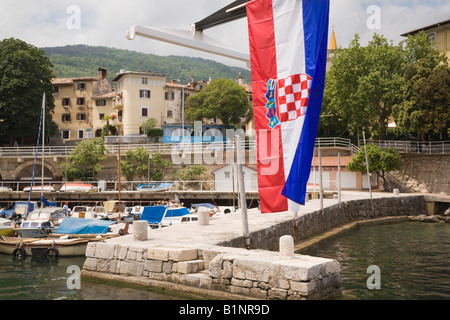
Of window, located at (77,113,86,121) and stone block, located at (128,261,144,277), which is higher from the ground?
window, located at (77,113,86,121)

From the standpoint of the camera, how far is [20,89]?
5178cm

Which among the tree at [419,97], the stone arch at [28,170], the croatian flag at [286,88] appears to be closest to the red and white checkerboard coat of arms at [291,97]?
the croatian flag at [286,88]

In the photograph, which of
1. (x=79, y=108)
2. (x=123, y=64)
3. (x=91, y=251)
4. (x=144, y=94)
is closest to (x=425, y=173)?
(x=91, y=251)

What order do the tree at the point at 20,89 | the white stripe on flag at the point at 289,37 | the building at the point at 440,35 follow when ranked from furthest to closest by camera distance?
1. the tree at the point at 20,89
2. the building at the point at 440,35
3. the white stripe on flag at the point at 289,37

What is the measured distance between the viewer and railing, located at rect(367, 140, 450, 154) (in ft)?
131

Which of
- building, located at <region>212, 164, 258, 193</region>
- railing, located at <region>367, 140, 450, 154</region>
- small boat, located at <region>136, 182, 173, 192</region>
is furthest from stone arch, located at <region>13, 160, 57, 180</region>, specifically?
railing, located at <region>367, 140, 450, 154</region>

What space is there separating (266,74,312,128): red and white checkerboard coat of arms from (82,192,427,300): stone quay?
284 centimetres

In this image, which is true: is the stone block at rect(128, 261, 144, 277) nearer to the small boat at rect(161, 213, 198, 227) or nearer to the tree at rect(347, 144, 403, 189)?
the small boat at rect(161, 213, 198, 227)

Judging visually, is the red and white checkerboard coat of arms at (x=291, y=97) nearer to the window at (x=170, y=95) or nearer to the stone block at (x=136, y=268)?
the stone block at (x=136, y=268)

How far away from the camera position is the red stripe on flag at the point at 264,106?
10.5 meters

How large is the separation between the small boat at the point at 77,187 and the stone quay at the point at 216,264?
26738 millimetres

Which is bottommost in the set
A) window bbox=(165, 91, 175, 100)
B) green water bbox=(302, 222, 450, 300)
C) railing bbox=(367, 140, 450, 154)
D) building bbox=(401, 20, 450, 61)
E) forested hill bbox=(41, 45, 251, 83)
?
green water bbox=(302, 222, 450, 300)

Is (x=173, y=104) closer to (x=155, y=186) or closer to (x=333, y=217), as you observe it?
(x=155, y=186)

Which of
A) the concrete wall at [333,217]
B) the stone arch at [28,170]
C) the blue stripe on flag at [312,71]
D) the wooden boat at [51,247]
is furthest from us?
the stone arch at [28,170]
